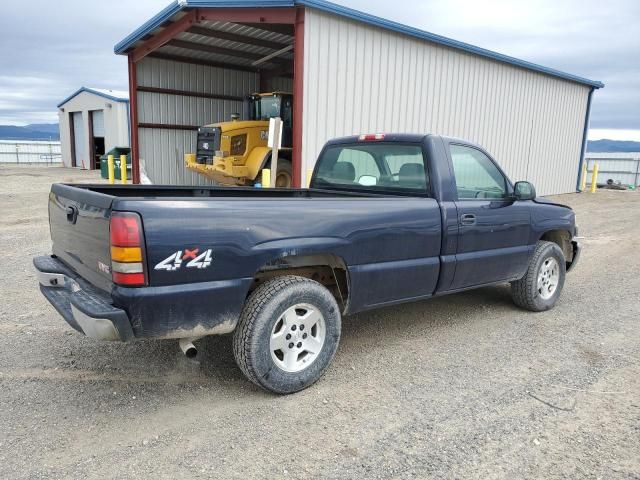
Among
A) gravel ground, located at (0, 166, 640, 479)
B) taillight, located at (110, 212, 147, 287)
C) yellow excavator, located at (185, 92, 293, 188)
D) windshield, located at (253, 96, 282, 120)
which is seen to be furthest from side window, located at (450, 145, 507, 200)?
windshield, located at (253, 96, 282, 120)

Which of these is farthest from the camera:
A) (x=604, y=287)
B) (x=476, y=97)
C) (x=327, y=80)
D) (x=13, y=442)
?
(x=476, y=97)

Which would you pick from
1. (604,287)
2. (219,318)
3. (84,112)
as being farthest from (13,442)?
(84,112)

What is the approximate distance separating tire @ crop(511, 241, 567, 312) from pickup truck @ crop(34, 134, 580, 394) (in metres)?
0.02

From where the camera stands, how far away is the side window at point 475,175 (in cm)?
468

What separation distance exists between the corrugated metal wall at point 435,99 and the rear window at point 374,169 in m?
5.48

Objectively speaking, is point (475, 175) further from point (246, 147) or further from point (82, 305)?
point (246, 147)

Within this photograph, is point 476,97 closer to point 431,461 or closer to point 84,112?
point 431,461

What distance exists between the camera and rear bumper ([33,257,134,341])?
294 centimetres

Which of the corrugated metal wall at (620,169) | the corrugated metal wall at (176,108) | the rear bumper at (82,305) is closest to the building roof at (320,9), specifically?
the corrugated metal wall at (176,108)

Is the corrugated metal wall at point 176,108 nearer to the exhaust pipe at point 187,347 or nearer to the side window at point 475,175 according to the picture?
the side window at point 475,175

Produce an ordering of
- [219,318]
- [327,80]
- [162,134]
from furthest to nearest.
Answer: [162,134] → [327,80] → [219,318]

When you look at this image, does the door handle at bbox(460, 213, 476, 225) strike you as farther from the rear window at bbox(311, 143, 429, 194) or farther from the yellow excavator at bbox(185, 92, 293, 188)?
the yellow excavator at bbox(185, 92, 293, 188)

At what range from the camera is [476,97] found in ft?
49.0

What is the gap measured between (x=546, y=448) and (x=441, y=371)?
1.12 m
